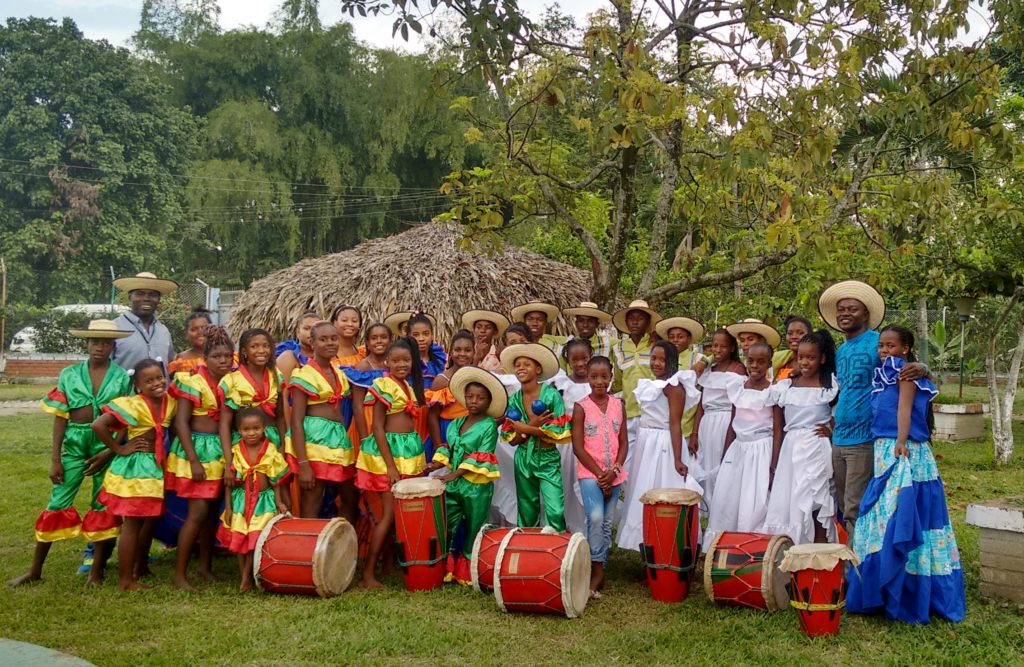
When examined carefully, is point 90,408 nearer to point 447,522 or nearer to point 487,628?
point 447,522

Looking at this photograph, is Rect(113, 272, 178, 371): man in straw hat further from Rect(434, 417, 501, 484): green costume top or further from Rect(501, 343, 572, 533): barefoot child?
Rect(501, 343, 572, 533): barefoot child

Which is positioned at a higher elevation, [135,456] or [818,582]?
[135,456]

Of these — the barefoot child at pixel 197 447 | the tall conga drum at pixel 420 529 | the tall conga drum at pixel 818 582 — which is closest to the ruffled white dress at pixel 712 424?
the tall conga drum at pixel 818 582

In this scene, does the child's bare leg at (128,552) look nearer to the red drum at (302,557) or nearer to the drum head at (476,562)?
the red drum at (302,557)

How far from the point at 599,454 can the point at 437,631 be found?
1.64 meters

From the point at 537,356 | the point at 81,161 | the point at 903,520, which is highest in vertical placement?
the point at 81,161

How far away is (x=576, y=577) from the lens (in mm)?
5324

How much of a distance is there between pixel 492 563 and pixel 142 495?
2178mm

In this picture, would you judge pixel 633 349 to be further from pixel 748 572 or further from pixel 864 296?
pixel 748 572

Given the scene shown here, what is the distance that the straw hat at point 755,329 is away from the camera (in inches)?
248

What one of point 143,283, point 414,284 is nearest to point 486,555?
point 143,283

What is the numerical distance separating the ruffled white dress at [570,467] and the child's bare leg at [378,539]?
117 cm

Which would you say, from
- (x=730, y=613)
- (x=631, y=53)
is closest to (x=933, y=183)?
(x=631, y=53)

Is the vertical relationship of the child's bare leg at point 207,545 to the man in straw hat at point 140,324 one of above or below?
below
